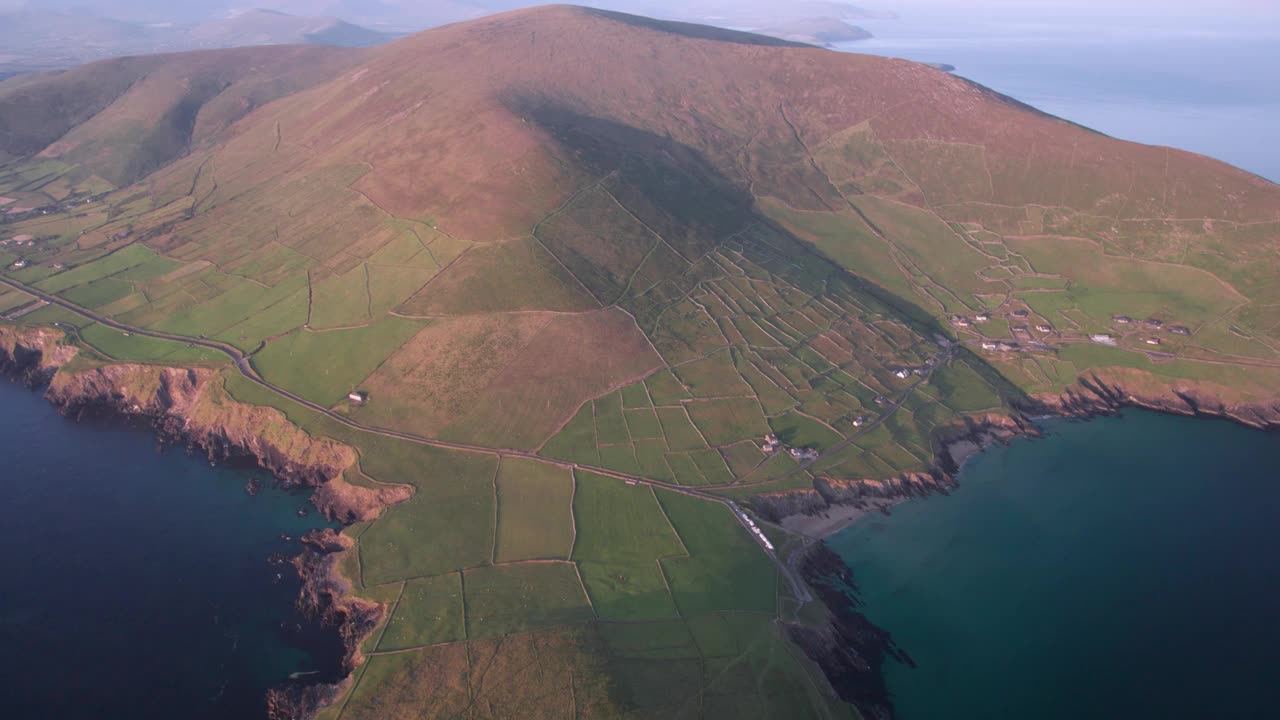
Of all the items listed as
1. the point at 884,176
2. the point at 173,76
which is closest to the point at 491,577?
the point at 884,176

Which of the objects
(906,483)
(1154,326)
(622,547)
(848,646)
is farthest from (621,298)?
(1154,326)

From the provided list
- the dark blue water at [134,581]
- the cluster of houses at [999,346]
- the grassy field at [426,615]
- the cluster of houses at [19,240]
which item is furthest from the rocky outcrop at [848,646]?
the cluster of houses at [19,240]

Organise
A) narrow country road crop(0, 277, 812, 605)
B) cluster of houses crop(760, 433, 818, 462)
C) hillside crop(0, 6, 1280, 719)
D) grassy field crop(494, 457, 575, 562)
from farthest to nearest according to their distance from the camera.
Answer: cluster of houses crop(760, 433, 818, 462), narrow country road crop(0, 277, 812, 605), grassy field crop(494, 457, 575, 562), hillside crop(0, 6, 1280, 719)

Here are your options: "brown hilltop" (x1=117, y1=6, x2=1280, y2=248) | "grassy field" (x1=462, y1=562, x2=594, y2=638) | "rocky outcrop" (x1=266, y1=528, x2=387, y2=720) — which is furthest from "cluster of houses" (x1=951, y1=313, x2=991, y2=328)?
"rocky outcrop" (x1=266, y1=528, x2=387, y2=720)

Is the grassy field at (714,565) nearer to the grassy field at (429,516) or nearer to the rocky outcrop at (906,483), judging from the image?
the rocky outcrop at (906,483)

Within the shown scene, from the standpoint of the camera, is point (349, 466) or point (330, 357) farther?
point (330, 357)

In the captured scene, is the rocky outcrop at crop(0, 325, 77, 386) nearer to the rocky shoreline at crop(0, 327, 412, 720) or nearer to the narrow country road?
the rocky shoreline at crop(0, 327, 412, 720)

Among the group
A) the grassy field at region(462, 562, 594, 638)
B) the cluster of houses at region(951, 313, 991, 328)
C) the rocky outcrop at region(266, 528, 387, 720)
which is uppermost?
the cluster of houses at region(951, 313, 991, 328)

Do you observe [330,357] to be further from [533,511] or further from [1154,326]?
[1154,326]
